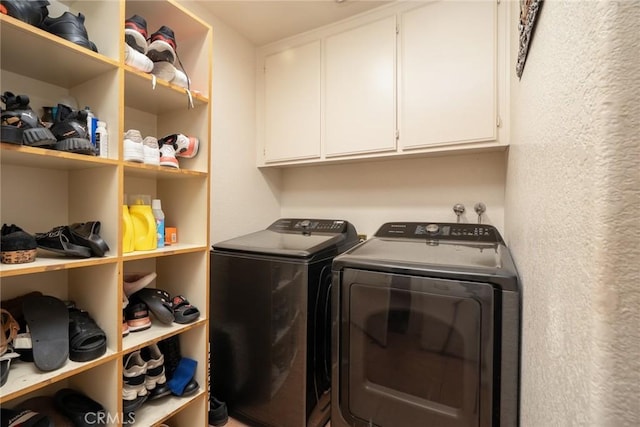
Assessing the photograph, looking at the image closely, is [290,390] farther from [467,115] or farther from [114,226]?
[467,115]

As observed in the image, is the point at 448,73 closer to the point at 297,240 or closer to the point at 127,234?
the point at 297,240

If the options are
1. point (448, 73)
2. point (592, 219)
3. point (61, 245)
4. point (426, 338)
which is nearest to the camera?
point (592, 219)

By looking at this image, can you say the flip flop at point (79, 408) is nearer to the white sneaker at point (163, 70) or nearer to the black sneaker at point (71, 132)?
the black sneaker at point (71, 132)

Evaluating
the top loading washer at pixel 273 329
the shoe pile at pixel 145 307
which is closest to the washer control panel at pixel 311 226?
the top loading washer at pixel 273 329

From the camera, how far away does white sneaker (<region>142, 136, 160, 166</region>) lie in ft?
3.51

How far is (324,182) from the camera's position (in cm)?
216

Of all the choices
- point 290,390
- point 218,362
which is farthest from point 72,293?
point 290,390

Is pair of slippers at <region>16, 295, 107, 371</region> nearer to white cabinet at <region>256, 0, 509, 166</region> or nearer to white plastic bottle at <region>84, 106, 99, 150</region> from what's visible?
white plastic bottle at <region>84, 106, 99, 150</region>

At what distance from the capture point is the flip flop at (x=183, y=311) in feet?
3.86

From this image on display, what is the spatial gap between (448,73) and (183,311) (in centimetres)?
178

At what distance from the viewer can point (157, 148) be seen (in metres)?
1.11

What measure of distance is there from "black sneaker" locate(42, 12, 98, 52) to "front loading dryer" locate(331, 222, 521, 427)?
46.1 inches

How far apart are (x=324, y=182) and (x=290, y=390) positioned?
1404mm

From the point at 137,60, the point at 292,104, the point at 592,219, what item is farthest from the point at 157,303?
the point at 292,104
